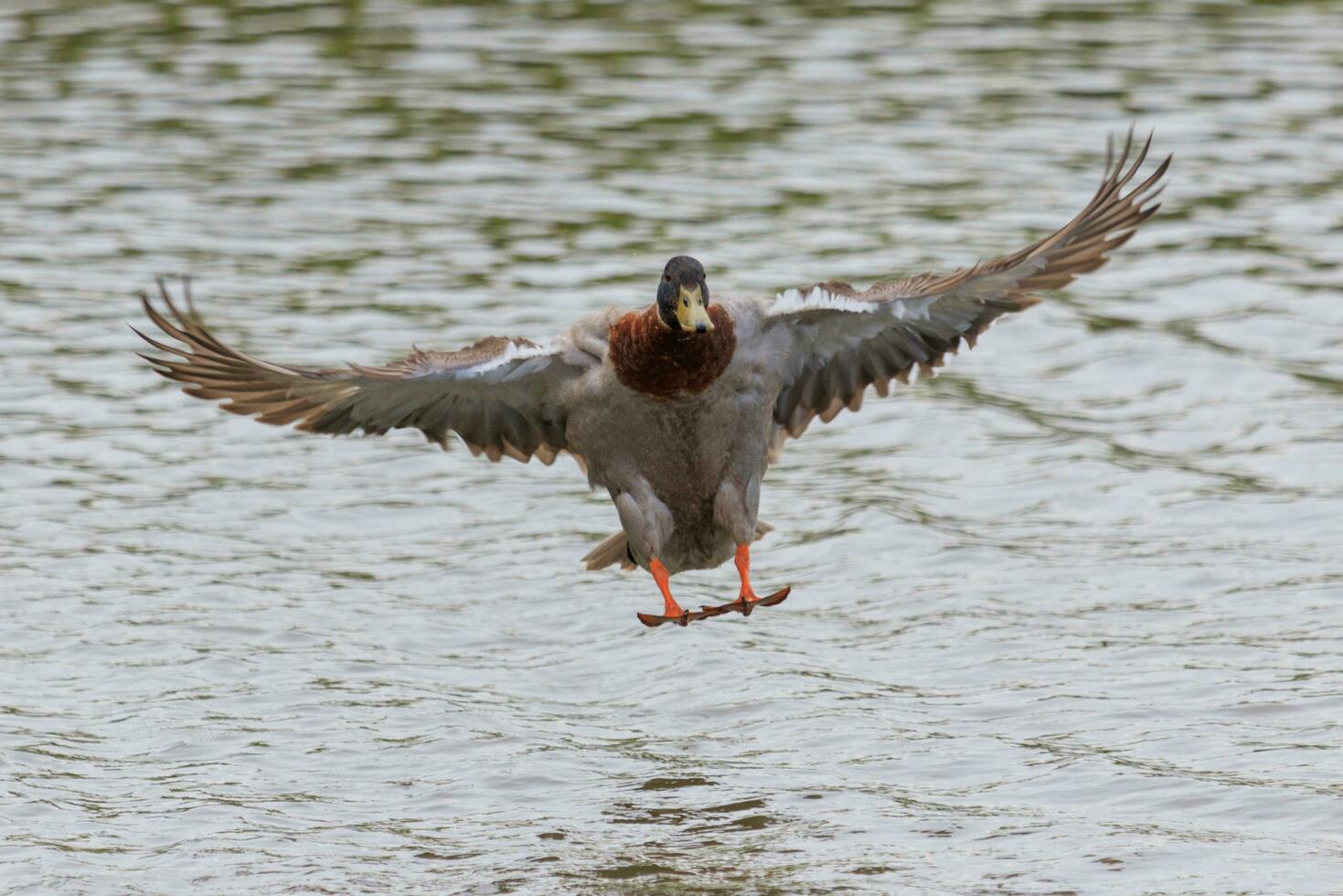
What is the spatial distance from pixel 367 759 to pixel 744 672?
1816 mm

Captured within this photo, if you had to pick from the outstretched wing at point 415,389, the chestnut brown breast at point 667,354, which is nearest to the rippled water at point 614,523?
the outstretched wing at point 415,389

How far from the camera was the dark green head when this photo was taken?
7.81 m

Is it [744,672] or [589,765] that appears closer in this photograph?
[589,765]

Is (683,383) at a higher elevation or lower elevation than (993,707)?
higher

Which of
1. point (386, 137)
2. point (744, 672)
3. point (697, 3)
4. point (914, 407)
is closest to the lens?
point (744, 672)

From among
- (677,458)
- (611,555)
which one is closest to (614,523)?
(611,555)

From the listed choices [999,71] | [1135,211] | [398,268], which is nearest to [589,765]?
[1135,211]

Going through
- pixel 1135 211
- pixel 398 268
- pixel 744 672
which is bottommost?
pixel 744 672

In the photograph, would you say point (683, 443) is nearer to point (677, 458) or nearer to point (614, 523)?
point (677, 458)

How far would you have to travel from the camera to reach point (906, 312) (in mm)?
8359

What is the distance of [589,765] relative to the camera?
343 inches

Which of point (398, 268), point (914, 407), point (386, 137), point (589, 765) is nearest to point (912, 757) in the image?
point (589, 765)

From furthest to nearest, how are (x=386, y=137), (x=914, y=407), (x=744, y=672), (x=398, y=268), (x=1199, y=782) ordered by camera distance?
(x=386, y=137), (x=398, y=268), (x=914, y=407), (x=744, y=672), (x=1199, y=782)

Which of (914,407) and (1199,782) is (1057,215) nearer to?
(914,407)
